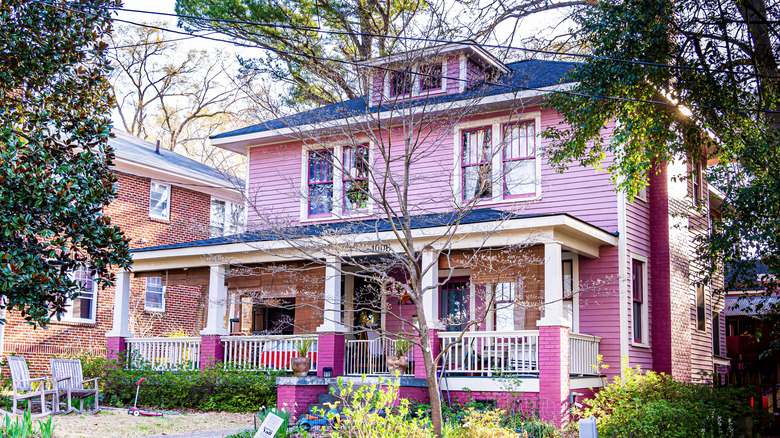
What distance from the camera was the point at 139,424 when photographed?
12.9 metres

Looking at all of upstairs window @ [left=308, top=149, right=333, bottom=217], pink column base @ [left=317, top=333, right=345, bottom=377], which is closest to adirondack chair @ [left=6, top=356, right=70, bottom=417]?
pink column base @ [left=317, top=333, right=345, bottom=377]

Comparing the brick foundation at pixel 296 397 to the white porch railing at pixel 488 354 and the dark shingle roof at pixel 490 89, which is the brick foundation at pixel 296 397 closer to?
the white porch railing at pixel 488 354

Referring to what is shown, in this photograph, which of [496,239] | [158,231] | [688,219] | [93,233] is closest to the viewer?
[93,233]

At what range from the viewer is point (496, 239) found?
13773 millimetres

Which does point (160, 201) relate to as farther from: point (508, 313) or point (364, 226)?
point (508, 313)

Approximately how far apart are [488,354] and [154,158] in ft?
44.1

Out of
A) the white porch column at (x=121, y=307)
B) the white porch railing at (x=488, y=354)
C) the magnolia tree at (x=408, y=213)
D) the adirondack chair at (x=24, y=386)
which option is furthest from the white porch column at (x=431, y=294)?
the white porch column at (x=121, y=307)

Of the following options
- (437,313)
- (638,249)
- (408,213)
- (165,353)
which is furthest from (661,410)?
(165,353)

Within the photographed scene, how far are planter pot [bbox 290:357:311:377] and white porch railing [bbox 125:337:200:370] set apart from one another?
2.91 metres

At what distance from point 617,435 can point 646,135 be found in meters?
4.98

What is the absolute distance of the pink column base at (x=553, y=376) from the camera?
12.5m

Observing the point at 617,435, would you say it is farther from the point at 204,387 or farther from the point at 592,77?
the point at 204,387

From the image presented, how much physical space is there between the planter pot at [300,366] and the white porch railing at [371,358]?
90 cm

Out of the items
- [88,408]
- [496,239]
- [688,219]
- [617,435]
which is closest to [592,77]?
[496,239]
